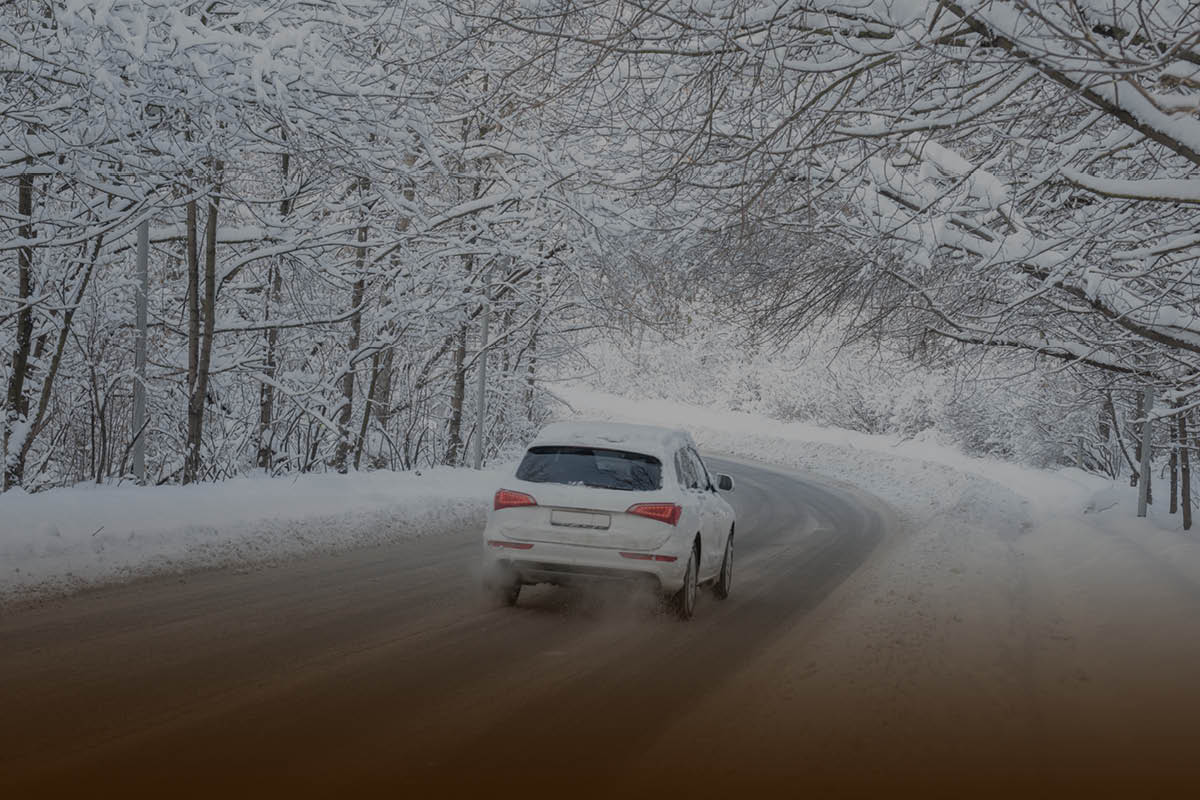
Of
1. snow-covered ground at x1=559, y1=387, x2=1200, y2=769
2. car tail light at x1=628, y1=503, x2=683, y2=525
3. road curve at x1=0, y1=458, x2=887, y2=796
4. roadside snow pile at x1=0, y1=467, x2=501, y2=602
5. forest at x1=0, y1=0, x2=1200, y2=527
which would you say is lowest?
snow-covered ground at x1=559, y1=387, x2=1200, y2=769

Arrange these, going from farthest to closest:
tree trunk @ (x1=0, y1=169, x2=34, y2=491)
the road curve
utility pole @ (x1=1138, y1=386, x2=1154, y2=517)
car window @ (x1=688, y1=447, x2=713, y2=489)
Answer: utility pole @ (x1=1138, y1=386, x2=1154, y2=517)
tree trunk @ (x1=0, y1=169, x2=34, y2=491)
car window @ (x1=688, y1=447, x2=713, y2=489)
the road curve

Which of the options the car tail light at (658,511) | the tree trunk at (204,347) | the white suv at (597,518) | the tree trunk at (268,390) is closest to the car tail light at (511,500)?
the white suv at (597,518)

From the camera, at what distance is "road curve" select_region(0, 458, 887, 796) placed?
4.89 meters

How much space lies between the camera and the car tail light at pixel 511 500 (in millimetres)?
9586

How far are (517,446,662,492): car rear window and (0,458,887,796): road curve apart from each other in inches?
46.0

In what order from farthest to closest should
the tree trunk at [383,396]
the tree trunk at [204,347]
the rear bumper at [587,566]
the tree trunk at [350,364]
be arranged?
the tree trunk at [383,396] → the tree trunk at [350,364] → the tree trunk at [204,347] → the rear bumper at [587,566]

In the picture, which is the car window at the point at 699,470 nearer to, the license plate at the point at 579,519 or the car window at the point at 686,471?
the car window at the point at 686,471

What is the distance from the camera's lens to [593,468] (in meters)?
9.77

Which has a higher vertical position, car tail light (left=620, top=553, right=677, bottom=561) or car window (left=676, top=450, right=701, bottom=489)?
car window (left=676, top=450, right=701, bottom=489)

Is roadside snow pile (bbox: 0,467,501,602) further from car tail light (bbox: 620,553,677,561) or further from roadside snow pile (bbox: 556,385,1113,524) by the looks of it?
roadside snow pile (bbox: 556,385,1113,524)

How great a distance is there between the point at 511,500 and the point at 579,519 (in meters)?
0.66

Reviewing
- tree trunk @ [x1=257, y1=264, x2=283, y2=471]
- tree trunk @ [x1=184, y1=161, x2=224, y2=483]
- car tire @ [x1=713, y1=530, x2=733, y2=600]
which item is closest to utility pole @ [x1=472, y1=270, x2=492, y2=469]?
tree trunk @ [x1=257, y1=264, x2=283, y2=471]

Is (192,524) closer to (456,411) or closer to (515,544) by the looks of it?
(515,544)

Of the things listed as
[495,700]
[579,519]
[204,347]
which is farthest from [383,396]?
[495,700]
